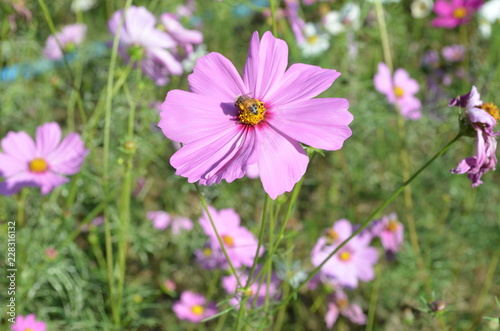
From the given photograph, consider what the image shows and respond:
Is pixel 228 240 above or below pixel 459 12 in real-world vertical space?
below

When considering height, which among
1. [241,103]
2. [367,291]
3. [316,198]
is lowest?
[241,103]

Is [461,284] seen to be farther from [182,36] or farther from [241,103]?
[241,103]

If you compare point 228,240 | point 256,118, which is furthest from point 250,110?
point 228,240

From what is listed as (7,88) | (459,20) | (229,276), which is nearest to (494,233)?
(459,20)

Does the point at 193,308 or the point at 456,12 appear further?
the point at 456,12

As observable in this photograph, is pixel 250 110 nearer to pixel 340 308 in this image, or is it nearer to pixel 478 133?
pixel 478 133

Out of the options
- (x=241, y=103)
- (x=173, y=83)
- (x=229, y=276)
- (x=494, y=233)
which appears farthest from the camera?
(x=173, y=83)

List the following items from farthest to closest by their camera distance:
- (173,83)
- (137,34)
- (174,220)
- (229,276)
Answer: (173,83), (174,220), (229,276), (137,34)
